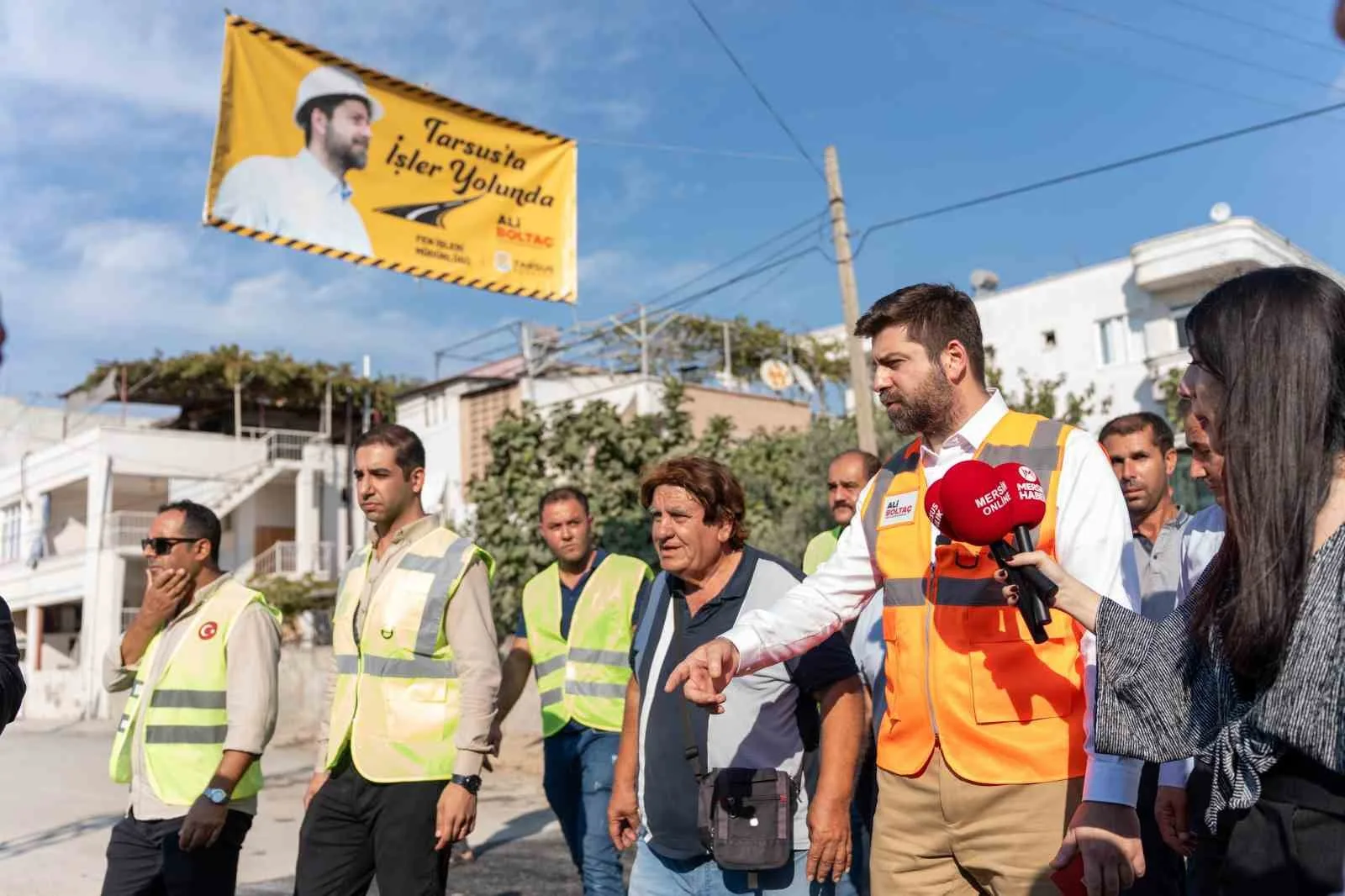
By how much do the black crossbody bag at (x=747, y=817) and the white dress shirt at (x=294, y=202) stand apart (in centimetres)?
659

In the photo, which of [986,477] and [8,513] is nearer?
[986,477]

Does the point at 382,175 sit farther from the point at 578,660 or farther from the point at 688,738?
the point at 688,738

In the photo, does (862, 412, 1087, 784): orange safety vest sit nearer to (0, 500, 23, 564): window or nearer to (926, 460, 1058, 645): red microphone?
(926, 460, 1058, 645): red microphone

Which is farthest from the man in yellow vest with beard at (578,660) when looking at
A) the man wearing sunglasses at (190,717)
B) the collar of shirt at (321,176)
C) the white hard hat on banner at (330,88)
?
the white hard hat on banner at (330,88)

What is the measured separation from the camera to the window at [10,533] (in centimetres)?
3900

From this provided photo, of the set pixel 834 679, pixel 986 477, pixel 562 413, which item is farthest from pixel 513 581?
pixel 986 477

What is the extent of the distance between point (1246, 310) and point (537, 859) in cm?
780

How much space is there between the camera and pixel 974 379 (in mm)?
3260

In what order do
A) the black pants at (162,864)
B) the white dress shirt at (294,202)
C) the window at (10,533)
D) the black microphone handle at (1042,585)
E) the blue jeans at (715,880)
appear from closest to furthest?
1. the black microphone handle at (1042,585)
2. the blue jeans at (715,880)
3. the black pants at (162,864)
4. the white dress shirt at (294,202)
5. the window at (10,533)

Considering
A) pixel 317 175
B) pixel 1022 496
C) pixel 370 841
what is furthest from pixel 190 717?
pixel 317 175

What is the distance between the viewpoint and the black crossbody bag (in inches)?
137

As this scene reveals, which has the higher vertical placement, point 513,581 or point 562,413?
point 562,413

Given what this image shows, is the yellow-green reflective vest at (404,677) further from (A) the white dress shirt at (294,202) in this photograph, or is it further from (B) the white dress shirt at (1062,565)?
(A) the white dress shirt at (294,202)

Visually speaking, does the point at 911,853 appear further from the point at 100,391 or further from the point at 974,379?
the point at 100,391
